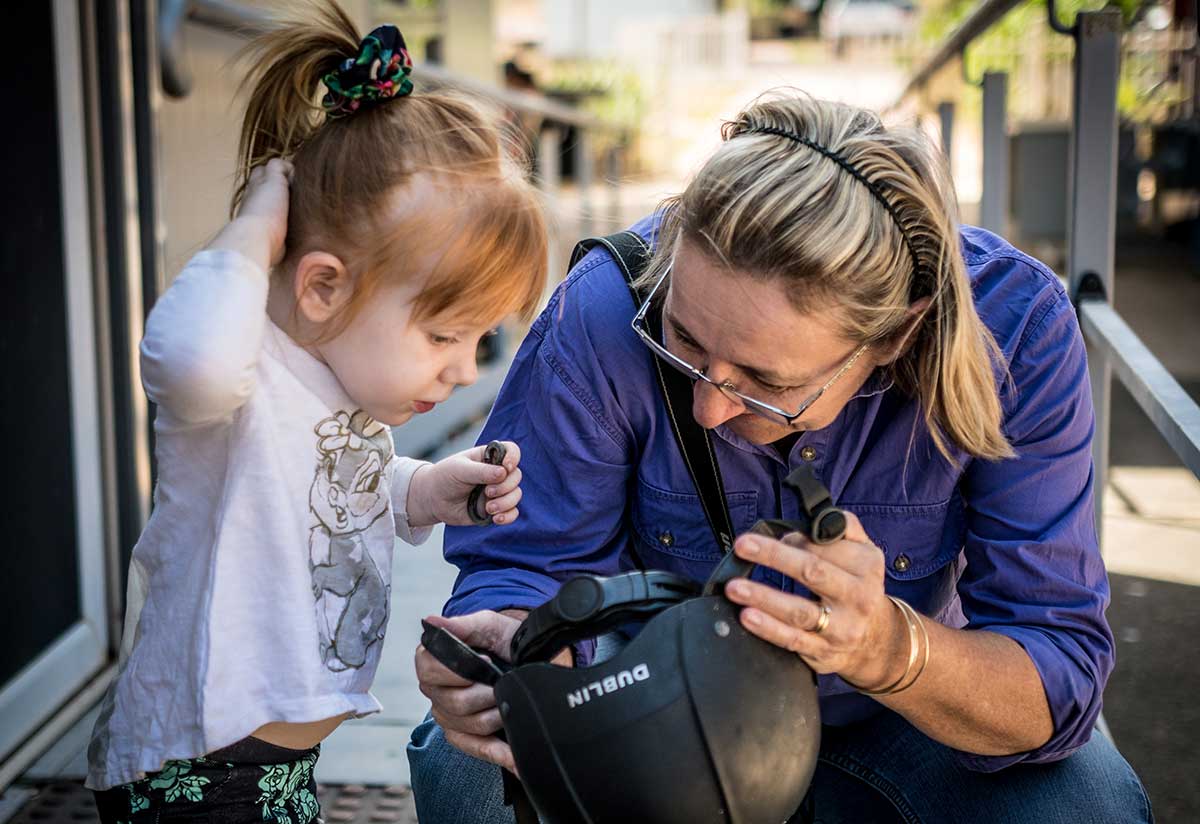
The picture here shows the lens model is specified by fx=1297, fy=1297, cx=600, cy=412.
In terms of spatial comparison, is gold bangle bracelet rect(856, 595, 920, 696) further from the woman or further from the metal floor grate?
the metal floor grate

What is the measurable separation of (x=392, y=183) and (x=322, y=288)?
0.15m

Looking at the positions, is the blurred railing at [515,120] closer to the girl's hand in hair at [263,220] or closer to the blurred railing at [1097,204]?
the girl's hand in hair at [263,220]

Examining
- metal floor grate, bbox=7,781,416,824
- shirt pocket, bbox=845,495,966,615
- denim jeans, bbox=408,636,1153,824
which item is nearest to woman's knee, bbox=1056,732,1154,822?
denim jeans, bbox=408,636,1153,824

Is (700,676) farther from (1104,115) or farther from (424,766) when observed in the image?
(1104,115)

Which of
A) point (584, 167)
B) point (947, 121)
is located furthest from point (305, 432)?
point (584, 167)

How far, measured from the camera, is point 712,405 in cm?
160

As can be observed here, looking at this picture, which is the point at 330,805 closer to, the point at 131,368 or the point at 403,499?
the point at 403,499

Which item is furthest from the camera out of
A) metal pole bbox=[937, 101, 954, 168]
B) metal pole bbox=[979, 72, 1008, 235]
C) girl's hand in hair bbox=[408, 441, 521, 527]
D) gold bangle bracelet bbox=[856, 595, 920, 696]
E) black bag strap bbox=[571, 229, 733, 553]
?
metal pole bbox=[937, 101, 954, 168]

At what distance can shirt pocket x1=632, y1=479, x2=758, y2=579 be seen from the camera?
179 cm

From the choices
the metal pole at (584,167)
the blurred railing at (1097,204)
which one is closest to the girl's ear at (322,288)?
the blurred railing at (1097,204)

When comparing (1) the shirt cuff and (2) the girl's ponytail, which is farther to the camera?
(1) the shirt cuff

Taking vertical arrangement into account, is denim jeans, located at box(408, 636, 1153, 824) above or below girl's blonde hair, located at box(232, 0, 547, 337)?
below

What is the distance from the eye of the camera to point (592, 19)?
25.0m

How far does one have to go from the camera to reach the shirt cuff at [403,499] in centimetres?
175
